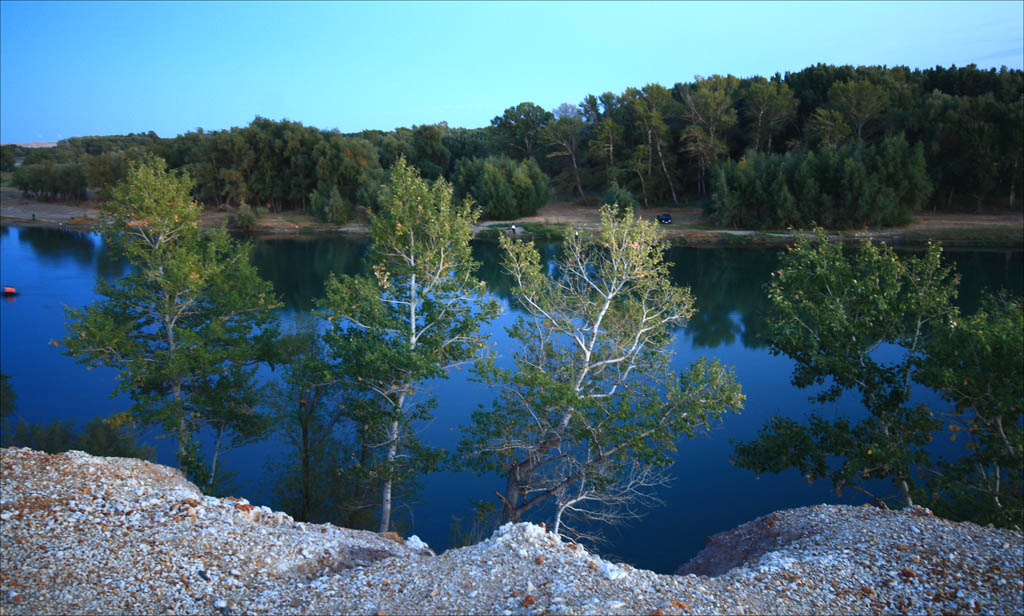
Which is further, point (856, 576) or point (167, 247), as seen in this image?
point (167, 247)

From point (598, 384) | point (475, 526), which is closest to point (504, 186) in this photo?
point (475, 526)

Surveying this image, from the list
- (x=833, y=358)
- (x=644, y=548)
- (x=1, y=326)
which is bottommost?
(x=644, y=548)

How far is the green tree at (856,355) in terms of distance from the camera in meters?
13.0

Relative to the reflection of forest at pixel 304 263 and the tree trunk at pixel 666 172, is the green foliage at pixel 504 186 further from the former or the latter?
the reflection of forest at pixel 304 263

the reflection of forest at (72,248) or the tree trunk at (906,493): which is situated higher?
the reflection of forest at (72,248)

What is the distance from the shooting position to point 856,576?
8.02m

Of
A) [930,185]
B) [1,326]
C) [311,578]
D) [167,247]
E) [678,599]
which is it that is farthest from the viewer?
[930,185]

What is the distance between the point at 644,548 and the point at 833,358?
6.02 m

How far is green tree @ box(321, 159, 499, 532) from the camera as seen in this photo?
14.0 m

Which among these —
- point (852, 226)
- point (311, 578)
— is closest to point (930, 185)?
point (852, 226)

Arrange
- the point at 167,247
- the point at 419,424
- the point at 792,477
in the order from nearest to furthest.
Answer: the point at 167,247 < the point at 792,477 < the point at 419,424

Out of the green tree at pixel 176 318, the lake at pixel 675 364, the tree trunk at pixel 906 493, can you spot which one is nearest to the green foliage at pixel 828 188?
the lake at pixel 675 364

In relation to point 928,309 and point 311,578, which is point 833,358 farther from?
point 311,578

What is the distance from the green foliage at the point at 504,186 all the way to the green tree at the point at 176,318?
1635 inches
